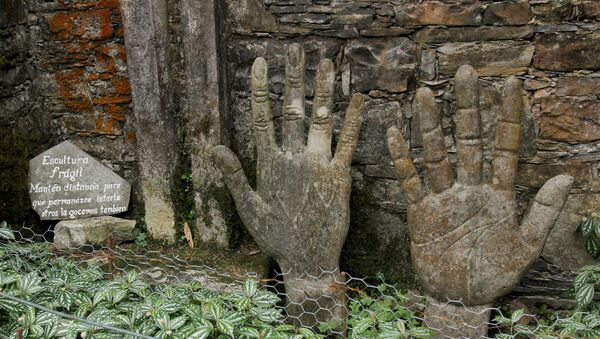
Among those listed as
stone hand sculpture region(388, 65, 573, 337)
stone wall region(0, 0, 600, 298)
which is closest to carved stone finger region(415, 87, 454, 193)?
stone hand sculpture region(388, 65, 573, 337)

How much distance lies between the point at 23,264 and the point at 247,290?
1.20m

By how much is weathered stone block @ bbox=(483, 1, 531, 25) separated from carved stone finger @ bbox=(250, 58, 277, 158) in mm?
1010

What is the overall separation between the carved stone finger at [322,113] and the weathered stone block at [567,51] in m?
0.90

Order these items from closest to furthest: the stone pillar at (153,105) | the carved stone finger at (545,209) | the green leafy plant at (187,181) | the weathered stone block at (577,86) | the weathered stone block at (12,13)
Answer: the carved stone finger at (545,209)
the weathered stone block at (577,86)
the stone pillar at (153,105)
the weathered stone block at (12,13)
the green leafy plant at (187,181)

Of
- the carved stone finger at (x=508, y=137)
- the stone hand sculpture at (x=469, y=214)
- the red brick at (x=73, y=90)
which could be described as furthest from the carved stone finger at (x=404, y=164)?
the red brick at (x=73, y=90)

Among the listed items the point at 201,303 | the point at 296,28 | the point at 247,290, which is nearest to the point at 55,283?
the point at 201,303

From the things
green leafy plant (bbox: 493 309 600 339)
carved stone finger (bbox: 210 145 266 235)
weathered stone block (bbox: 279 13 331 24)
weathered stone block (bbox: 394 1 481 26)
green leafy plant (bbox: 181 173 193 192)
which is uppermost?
weathered stone block (bbox: 394 1 481 26)

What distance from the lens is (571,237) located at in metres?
3.12

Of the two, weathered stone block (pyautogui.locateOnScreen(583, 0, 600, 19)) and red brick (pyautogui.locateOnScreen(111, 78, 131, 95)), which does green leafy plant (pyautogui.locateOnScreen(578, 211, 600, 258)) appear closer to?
weathered stone block (pyautogui.locateOnScreen(583, 0, 600, 19))

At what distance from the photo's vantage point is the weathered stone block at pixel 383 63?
3.14m

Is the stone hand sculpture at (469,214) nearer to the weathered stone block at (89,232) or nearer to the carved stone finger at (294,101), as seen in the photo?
the carved stone finger at (294,101)

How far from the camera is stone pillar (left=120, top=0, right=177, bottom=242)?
3.37 m

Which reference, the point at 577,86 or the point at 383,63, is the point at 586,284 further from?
the point at 383,63

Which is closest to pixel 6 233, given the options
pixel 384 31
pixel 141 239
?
pixel 141 239
